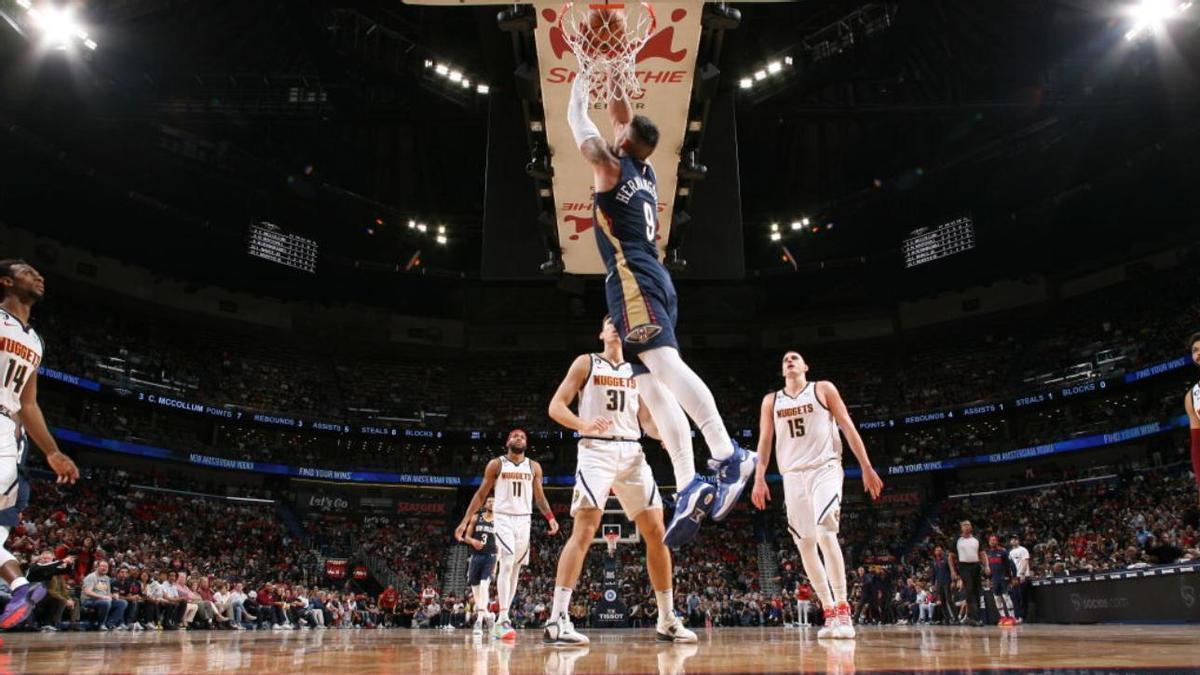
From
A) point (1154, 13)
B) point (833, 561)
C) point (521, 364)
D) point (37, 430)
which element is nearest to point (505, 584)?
point (833, 561)

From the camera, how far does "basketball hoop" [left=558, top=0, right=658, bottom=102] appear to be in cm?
625

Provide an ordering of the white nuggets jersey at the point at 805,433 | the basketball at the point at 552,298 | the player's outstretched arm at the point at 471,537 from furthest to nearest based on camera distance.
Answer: the basketball at the point at 552,298 → the player's outstretched arm at the point at 471,537 → the white nuggets jersey at the point at 805,433

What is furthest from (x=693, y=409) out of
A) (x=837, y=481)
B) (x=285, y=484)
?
(x=285, y=484)

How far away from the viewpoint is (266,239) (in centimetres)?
2950

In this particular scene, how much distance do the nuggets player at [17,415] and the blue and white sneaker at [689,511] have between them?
3.46 m

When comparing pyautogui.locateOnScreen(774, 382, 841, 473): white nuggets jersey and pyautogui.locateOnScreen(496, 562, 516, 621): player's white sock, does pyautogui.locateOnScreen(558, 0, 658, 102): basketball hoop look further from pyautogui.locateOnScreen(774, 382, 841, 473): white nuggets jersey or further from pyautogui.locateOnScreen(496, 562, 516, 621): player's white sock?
pyautogui.locateOnScreen(496, 562, 516, 621): player's white sock

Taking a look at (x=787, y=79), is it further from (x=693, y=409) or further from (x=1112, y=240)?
(x=693, y=409)

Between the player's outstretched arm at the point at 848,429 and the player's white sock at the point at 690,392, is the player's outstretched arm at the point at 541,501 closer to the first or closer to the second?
the player's outstretched arm at the point at 848,429

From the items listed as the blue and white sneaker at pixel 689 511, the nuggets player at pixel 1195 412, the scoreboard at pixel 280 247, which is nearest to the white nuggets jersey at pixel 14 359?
the blue and white sneaker at pixel 689 511

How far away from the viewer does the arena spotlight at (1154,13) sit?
60.8 ft

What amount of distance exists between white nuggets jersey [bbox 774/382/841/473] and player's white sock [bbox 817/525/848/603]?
1.79ft

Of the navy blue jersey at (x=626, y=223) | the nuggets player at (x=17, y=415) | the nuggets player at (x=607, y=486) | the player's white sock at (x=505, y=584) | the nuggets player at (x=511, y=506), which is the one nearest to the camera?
the navy blue jersey at (x=626, y=223)

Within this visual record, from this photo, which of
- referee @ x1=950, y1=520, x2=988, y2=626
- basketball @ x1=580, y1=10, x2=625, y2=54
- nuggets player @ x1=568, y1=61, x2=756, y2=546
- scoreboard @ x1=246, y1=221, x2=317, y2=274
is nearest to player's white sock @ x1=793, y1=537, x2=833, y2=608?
nuggets player @ x1=568, y1=61, x2=756, y2=546

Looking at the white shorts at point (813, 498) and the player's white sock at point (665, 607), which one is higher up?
the white shorts at point (813, 498)
